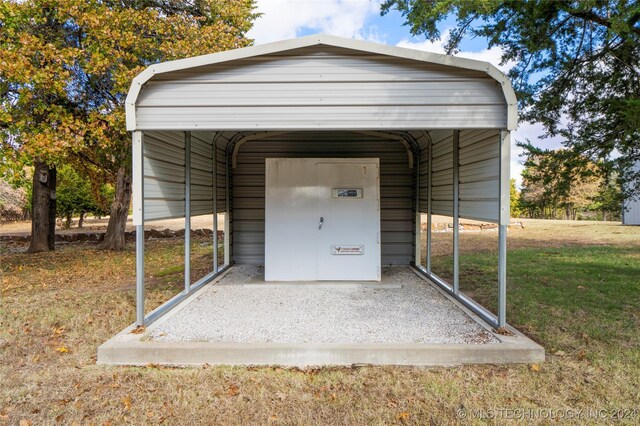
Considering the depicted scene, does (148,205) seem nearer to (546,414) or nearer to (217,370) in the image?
(217,370)

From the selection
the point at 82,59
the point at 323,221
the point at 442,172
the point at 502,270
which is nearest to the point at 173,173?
the point at 323,221

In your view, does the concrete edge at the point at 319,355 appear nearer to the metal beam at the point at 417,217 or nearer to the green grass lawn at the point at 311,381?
the green grass lawn at the point at 311,381

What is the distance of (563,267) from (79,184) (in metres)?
18.3

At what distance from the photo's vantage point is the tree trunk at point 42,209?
10.1 metres

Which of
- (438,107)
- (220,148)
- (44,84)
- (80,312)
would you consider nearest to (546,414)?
(438,107)

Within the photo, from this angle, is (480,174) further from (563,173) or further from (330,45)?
(563,173)

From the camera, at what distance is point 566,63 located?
238 inches

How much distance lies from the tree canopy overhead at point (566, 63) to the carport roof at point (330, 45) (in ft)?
5.97

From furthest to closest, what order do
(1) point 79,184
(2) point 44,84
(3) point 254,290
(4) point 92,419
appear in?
(1) point 79,184
(2) point 44,84
(3) point 254,290
(4) point 92,419

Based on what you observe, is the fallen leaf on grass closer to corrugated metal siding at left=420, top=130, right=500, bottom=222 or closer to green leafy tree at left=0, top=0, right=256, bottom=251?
corrugated metal siding at left=420, top=130, right=500, bottom=222

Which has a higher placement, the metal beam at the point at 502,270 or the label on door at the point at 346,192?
the label on door at the point at 346,192

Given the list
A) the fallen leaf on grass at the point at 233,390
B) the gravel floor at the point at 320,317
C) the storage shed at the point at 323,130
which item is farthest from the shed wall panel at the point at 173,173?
the fallen leaf on grass at the point at 233,390

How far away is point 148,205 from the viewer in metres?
4.03

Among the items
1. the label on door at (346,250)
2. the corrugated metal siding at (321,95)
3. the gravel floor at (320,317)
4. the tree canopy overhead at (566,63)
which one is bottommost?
the gravel floor at (320,317)
